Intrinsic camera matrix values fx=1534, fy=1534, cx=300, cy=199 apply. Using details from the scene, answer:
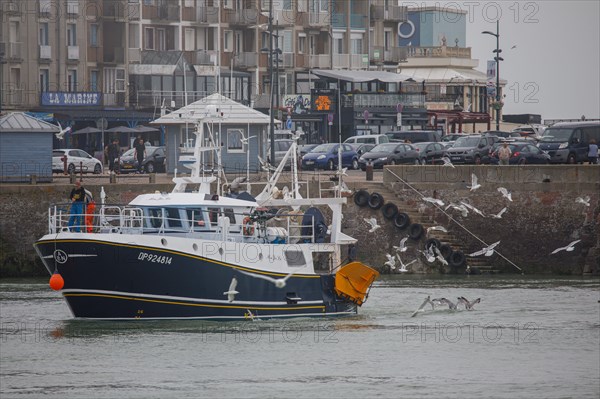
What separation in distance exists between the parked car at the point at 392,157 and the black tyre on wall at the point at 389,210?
471 inches

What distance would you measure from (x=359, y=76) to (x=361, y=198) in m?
37.5

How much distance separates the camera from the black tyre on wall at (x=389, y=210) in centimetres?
5447

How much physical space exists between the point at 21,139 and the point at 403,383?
26.7m

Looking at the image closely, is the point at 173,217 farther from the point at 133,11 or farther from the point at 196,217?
the point at 133,11

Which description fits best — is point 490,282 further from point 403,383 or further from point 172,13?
point 172,13

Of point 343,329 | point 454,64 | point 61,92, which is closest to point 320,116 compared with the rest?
point 61,92

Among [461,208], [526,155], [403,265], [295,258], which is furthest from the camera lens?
[526,155]

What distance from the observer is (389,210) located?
5462 cm

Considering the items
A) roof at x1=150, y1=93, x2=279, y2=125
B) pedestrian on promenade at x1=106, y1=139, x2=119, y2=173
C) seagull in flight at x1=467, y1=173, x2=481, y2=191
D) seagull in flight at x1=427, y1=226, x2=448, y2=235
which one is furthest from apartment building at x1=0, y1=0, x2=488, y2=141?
seagull in flight at x1=427, y1=226, x2=448, y2=235

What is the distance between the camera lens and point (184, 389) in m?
33.2

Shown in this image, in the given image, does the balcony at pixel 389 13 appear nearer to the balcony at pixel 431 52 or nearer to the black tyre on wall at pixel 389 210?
the balcony at pixel 431 52

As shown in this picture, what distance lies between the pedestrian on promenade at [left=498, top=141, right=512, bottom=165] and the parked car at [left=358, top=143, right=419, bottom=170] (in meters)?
4.74

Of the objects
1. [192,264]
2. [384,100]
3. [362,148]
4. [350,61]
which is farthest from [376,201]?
[350,61]

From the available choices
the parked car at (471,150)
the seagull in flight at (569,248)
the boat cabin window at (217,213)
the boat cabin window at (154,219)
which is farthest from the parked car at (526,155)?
the boat cabin window at (154,219)
